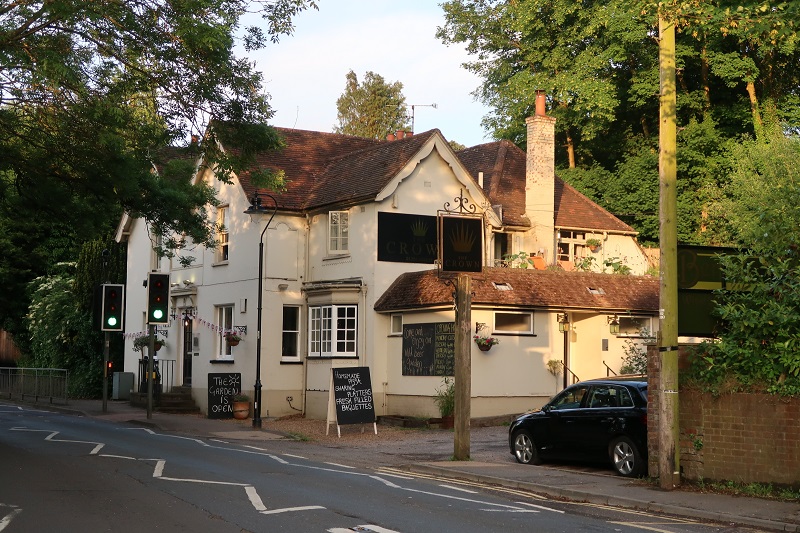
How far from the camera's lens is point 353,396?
26500 mm

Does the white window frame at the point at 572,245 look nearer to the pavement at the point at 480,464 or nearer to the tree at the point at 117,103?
the pavement at the point at 480,464

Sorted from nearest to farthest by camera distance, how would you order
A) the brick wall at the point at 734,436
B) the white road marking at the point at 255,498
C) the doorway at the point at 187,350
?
1. the white road marking at the point at 255,498
2. the brick wall at the point at 734,436
3. the doorway at the point at 187,350

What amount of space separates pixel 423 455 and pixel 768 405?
28.5 feet

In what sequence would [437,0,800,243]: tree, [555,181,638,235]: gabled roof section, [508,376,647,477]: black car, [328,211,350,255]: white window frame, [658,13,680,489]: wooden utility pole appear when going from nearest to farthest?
[658,13,680,489]: wooden utility pole < [508,376,647,477]: black car < [328,211,350,255]: white window frame < [555,181,638,235]: gabled roof section < [437,0,800,243]: tree

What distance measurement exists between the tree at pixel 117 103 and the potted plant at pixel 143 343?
14.6m

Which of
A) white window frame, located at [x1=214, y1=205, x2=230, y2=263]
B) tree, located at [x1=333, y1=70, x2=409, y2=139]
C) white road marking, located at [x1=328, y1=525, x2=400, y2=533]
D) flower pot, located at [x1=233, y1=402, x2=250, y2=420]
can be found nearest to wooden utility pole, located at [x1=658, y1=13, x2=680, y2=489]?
white road marking, located at [x1=328, y1=525, x2=400, y2=533]

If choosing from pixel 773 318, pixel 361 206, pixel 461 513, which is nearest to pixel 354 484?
pixel 461 513

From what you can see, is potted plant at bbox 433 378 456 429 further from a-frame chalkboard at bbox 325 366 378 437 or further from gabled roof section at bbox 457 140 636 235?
gabled roof section at bbox 457 140 636 235

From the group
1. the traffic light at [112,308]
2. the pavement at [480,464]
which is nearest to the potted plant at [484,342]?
the pavement at [480,464]

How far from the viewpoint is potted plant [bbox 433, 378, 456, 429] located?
90.9 feet

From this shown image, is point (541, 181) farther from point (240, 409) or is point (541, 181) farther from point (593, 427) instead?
point (593, 427)

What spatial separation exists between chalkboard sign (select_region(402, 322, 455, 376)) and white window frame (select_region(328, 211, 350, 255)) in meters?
3.80

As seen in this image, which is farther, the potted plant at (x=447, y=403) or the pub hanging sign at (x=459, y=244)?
the potted plant at (x=447, y=403)

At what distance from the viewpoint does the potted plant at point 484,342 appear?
27.9 metres
